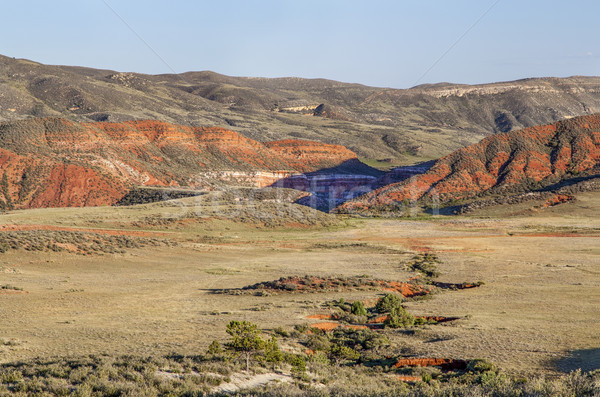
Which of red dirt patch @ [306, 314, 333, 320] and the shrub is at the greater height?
the shrub

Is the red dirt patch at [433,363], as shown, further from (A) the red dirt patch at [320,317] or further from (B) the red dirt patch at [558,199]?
(B) the red dirt patch at [558,199]

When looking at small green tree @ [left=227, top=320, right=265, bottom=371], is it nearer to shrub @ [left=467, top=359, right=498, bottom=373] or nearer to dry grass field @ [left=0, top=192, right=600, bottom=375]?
dry grass field @ [left=0, top=192, right=600, bottom=375]

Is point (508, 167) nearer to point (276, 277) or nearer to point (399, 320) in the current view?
A: point (276, 277)

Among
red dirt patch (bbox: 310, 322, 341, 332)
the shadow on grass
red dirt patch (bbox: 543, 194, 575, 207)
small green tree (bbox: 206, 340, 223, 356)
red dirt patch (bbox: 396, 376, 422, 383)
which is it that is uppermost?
red dirt patch (bbox: 543, 194, 575, 207)

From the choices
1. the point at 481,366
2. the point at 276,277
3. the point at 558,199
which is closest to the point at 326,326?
the point at 481,366

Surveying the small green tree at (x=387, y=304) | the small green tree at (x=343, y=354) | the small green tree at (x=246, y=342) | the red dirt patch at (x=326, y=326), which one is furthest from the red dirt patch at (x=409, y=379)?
the small green tree at (x=387, y=304)

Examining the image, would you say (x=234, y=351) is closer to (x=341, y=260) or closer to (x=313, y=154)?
(x=341, y=260)

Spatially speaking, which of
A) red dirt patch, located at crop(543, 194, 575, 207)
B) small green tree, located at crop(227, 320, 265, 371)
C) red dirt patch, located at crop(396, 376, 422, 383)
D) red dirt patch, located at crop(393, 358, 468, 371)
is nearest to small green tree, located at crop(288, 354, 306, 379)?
small green tree, located at crop(227, 320, 265, 371)

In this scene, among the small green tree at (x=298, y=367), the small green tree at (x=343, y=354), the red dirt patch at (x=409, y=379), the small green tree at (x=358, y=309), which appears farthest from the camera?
the small green tree at (x=358, y=309)
